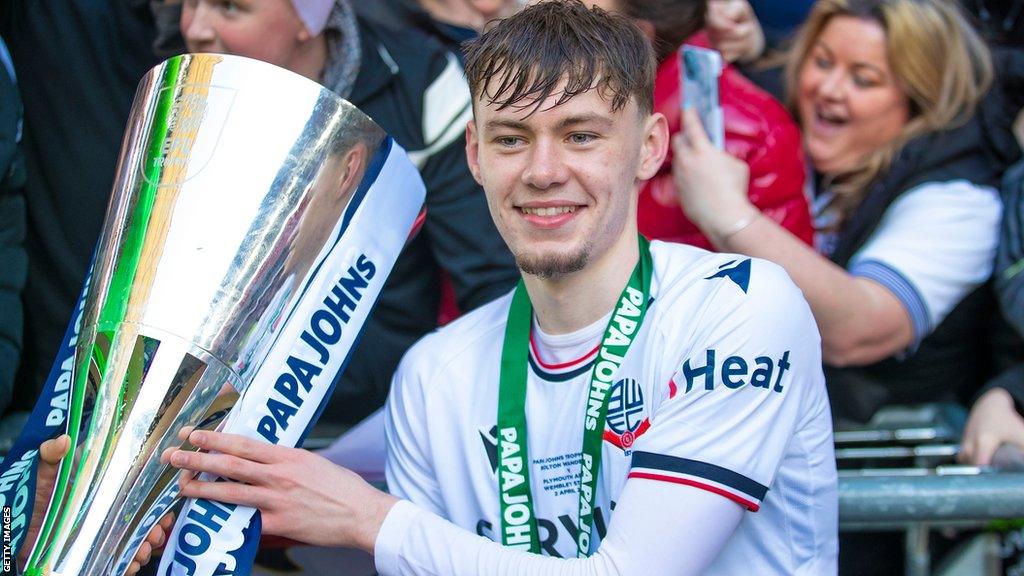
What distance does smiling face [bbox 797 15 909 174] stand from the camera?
10.8 ft

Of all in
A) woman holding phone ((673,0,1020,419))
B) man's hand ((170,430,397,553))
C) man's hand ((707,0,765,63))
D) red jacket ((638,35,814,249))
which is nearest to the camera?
man's hand ((170,430,397,553))

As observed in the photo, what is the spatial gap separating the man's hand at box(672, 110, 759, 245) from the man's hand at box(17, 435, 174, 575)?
1410 millimetres

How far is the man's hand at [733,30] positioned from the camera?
146 inches

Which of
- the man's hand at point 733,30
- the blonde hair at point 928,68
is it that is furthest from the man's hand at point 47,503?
the man's hand at point 733,30

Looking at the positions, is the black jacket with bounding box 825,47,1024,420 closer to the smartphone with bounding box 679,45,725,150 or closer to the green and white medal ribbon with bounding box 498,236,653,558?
the smartphone with bounding box 679,45,725,150

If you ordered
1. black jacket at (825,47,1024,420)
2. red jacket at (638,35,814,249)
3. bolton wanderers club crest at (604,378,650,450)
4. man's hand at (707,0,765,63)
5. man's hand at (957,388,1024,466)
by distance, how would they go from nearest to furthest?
bolton wanderers club crest at (604,378,650,450) < man's hand at (957,388,1024,466) < red jacket at (638,35,814,249) < black jacket at (825,47,1024,420) < man's hand at (707,0,765,63)

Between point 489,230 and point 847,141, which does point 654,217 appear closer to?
point 489,230

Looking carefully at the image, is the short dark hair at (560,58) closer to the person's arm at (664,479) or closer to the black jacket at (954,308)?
the person's arm at (664,479)

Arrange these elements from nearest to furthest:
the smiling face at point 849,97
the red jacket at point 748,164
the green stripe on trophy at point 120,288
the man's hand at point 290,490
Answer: the green stripe on trophy at point 120,288 < the man's hand at point 290,490 < the red jacket at point 748,164 < the smiling face at point 849,97

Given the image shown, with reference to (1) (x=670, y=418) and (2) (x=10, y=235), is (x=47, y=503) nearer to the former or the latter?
(1) (x=670, y=418)

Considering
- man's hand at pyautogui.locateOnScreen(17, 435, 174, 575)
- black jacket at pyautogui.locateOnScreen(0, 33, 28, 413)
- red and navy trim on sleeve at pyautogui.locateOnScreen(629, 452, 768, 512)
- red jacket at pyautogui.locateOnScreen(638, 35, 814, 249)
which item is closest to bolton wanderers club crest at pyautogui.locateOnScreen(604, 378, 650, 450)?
red and navy trim on sleeve at pyautogui.locateOnScreen(629, 452, 768, 512)

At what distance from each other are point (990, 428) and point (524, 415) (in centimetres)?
121

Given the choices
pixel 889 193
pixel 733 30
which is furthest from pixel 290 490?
pixel 733 30

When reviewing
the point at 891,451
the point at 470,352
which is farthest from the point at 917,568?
the point at 470,352
